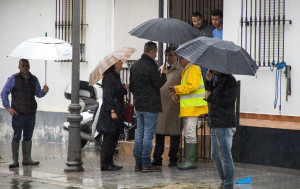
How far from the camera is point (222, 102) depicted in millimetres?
8781

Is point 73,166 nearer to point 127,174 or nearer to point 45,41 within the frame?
point 127,174

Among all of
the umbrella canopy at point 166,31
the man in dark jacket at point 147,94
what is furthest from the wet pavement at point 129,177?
Answer: the umbrella canopy at point 166,31

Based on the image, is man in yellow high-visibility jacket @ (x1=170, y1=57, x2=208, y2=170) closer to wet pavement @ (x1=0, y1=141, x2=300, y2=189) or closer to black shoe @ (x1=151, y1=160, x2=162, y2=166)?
wet pavement @ (x1=0, y1=141, x2=300, y2=189)

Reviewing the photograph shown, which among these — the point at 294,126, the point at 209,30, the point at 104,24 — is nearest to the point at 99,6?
the point at 104,24

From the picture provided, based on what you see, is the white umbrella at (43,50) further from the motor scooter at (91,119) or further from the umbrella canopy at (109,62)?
the motor scooter at (91,119)

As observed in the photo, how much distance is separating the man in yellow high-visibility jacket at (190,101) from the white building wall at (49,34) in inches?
193

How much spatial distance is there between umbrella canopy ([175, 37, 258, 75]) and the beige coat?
2.39 metres

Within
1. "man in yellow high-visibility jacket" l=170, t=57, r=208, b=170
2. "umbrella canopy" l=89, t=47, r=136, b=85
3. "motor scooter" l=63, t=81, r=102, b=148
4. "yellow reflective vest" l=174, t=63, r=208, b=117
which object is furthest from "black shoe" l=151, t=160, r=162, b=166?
"motor scooter" l=63, t=81, r=102, b=148

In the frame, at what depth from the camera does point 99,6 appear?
1584 centimetres

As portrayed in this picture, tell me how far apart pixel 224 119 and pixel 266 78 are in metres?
3.58

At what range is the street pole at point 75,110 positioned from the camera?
11.1 meters

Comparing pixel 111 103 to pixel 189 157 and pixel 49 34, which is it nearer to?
pixel 189 157

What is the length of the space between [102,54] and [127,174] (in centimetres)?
547

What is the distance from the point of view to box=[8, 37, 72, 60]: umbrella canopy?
1141cm
